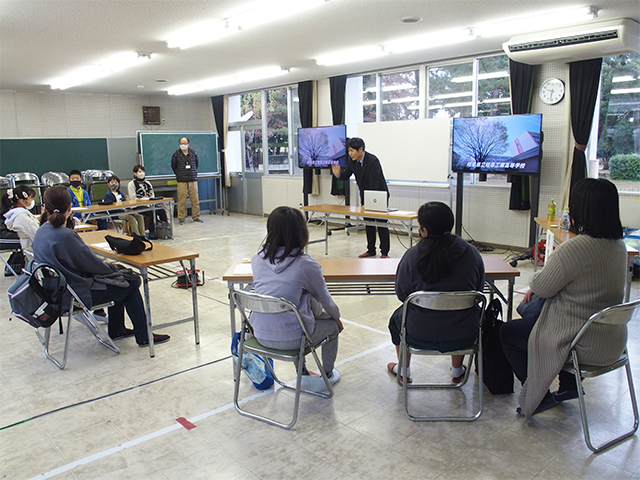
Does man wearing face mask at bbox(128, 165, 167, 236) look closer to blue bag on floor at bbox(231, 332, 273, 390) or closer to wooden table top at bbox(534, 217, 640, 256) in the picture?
blue bag on floor at bbox(231, 332, 273, 390)

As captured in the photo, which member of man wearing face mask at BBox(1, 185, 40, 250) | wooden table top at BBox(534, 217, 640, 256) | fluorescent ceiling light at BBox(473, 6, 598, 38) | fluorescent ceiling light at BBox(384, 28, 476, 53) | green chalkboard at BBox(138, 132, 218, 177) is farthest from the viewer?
green chalkboard at BBox(138, 132, 218, 177)

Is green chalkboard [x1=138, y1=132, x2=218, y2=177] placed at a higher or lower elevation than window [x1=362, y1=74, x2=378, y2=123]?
lower

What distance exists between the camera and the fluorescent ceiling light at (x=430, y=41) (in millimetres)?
5730

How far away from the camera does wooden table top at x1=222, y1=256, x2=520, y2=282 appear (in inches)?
118

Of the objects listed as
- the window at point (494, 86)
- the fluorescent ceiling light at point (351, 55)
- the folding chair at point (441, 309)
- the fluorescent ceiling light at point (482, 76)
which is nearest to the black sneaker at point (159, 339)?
the folding chair at point (441, 309)

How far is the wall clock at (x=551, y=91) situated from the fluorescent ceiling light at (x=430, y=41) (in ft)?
3.96

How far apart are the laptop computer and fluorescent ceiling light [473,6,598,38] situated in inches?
81.8

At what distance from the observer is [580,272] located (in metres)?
2.26

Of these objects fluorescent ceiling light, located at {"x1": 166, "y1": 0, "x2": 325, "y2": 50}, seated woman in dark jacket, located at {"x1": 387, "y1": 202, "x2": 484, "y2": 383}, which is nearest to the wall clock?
fluorescent ceiling light, located at {"x1": 166, "y1": 0, "x2": 325, "y2": 50}

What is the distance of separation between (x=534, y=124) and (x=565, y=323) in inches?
167

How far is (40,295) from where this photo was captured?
311 centimetres

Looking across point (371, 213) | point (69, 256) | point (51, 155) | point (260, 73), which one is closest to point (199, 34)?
point (371, 213)

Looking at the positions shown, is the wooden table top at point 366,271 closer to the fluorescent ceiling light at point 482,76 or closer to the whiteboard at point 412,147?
the whiteboard at point 412,147

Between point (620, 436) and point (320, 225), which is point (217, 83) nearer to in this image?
point (320, 225)
